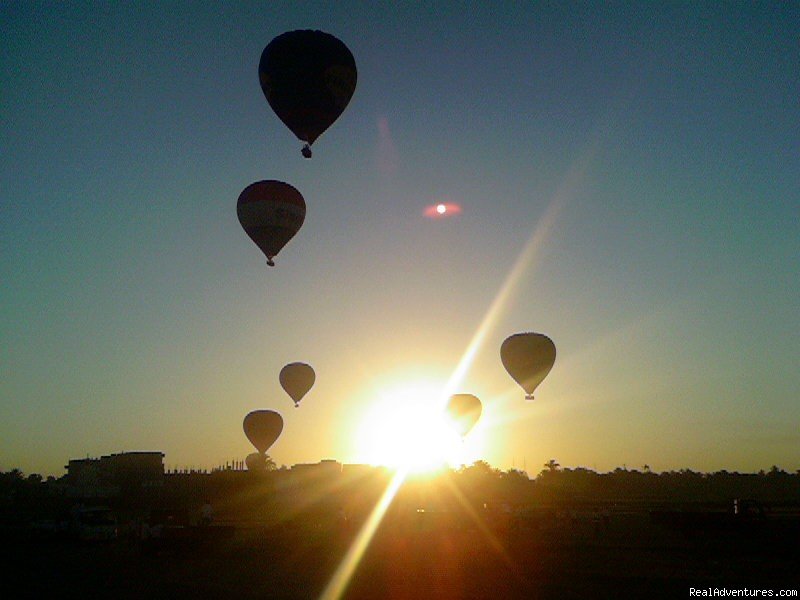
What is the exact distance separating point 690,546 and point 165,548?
71.9 feet

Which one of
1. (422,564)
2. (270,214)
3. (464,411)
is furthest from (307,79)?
(464,411)

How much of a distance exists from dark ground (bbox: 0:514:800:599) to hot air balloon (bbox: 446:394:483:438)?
26383mm

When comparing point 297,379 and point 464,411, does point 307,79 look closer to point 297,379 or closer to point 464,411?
point 297,379

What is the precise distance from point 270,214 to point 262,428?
32.2m

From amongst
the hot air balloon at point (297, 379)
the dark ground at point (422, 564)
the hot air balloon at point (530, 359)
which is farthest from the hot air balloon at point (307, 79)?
the hot air balloon at point (297, 379)

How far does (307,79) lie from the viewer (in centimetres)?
3005

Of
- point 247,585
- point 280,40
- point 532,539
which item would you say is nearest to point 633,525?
point 532,539

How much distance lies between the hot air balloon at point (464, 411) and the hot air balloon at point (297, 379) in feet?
49.5

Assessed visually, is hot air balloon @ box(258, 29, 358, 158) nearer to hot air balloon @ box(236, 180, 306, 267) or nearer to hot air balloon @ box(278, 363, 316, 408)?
hot air balloon @ box(236, 180, 306, 267)

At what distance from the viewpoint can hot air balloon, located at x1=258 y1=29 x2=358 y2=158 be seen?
98.5 feet

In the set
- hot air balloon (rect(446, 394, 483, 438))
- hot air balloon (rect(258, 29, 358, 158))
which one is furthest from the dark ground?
hot air balloon (rect(446, 394, 483, 438))

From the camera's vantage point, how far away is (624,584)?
2072 centimetres

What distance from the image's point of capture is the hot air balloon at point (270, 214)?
117 ft

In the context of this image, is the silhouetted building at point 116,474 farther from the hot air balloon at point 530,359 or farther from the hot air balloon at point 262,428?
the hot air balloon at point 530,359
